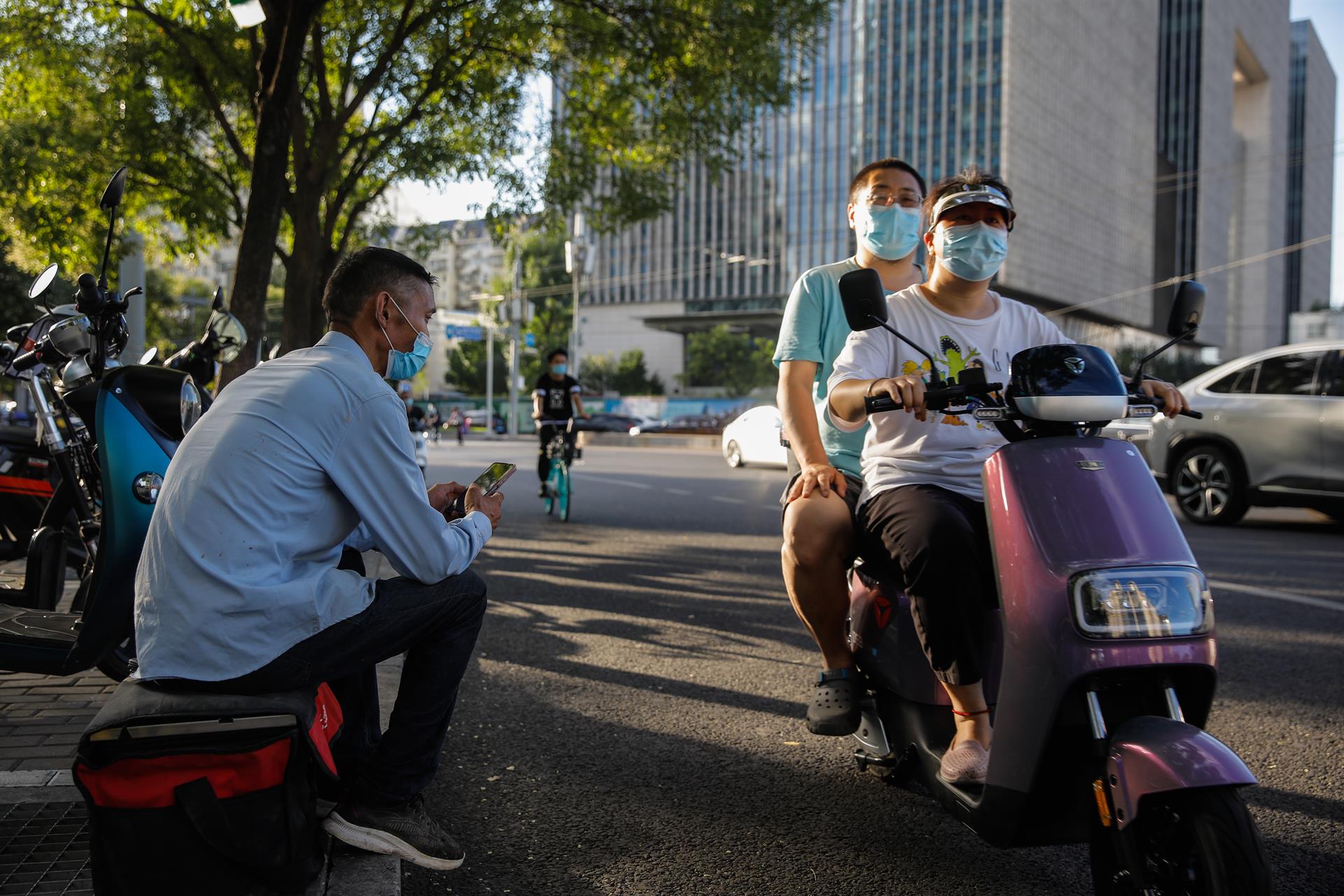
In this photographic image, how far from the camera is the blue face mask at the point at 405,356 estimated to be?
2801mm

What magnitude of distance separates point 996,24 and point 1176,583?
82.7 meters

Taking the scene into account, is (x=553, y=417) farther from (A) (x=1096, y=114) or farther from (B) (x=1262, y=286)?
(B) (x=1262, y=286)

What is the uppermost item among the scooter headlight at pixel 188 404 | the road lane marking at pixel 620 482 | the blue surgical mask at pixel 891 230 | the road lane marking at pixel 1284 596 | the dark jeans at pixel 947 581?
the blue surgical mask at pixel 891 230

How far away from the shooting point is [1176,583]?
2418 millimetres

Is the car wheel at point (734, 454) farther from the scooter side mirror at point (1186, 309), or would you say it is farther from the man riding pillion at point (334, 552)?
the man riding pillion at point (334, 552)

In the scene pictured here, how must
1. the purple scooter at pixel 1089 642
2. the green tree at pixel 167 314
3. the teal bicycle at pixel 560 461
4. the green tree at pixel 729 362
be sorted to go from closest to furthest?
the purple scooter at pixel 1089 642
the teal bicycle at pixel 560 461
the green tree at pixel 167 314
the green tree at pixel 729 362

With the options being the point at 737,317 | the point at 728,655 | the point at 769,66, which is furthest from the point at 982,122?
the point at 728,655

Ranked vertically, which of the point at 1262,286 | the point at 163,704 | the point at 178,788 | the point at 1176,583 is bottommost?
the point at 178,788

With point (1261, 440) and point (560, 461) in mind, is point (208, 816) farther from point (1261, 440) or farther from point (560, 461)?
point (1261, 440)

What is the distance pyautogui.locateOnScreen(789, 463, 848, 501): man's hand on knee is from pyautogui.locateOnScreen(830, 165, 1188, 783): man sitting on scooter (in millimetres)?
84

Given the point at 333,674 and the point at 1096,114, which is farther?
the point at 1096,114

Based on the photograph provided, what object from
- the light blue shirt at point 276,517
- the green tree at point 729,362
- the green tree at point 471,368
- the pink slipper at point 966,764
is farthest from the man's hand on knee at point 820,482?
the green tree at point 471,368

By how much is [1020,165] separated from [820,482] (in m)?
77.5

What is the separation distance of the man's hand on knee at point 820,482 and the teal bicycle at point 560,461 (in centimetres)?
860
